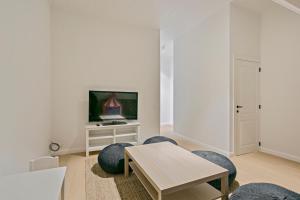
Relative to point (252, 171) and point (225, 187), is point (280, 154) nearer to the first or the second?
point (252, 171)

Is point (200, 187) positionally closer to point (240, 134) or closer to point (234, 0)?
point (240, 134)

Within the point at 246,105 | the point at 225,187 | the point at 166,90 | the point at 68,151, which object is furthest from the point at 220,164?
the point at 166,90

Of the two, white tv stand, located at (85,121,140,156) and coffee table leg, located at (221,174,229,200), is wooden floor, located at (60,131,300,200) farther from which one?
coffee table leg, located at (221,174,229,200)

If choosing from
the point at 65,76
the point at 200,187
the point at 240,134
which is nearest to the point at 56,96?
the point at 65,76

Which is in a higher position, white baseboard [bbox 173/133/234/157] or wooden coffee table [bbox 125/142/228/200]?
wooden coffee table [bbox 125/142/228/200]

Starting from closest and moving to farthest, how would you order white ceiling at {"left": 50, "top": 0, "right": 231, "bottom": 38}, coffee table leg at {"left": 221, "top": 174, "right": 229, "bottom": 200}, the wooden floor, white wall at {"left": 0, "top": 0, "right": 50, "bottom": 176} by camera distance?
white wall at {"left": 0, "top": 0, "right": 50, "bottom": 176}, coffee table leg at {"left": 221, "top": 174, "right": 229, "bottom": 200}, the wooden floor, white ceiling at {"left": 50, "top": 0, "right": 231, "bottom": 38}

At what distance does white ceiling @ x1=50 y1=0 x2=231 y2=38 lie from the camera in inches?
120

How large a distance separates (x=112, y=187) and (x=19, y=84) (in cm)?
158

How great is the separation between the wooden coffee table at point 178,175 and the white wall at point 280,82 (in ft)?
8.11

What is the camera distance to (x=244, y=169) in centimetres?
256

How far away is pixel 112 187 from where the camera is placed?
199 centimetres

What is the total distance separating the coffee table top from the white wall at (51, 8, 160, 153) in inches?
74.9

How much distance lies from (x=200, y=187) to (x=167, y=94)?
5535mm

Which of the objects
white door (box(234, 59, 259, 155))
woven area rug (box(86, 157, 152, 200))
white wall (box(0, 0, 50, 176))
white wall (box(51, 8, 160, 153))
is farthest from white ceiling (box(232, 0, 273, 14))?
woven area rug (box(86, 157, 152, 200))
